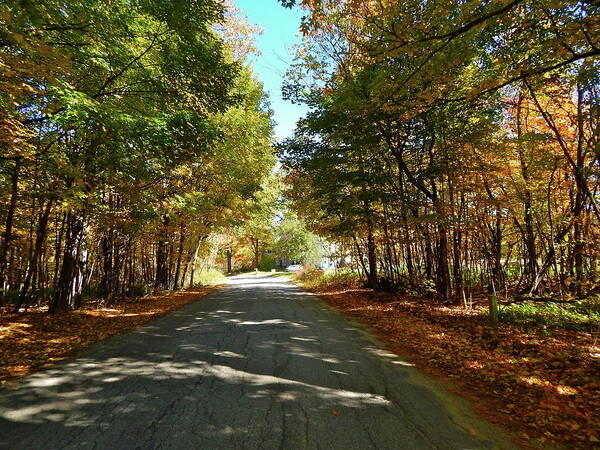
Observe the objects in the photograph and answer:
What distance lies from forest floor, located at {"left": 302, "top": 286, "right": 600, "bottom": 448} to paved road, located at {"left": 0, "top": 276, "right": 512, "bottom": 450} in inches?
15.7

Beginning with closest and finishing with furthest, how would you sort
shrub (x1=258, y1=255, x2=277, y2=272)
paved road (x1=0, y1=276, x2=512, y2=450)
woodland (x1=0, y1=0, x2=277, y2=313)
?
paved road (x1=0, y1=276, x2=512, y2=450) → woodland (x1=0, y1=0, x2=277, y2=313) → shrub (x1=258, y1=255, x2=277, y2=272)

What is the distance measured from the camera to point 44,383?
3.62 m

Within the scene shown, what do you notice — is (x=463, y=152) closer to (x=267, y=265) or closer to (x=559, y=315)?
(x=559, y=315)

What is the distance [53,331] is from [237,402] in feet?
18.5

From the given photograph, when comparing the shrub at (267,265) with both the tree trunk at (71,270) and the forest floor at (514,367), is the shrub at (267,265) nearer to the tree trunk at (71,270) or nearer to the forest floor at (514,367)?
the tree trunk at (71,270)

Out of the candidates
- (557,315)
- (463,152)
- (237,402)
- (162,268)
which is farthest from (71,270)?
(557,315)

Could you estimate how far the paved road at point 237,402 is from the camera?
2494mm

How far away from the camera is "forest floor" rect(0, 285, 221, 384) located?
176 inches

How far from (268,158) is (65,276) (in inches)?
390

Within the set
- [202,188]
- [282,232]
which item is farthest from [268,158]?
[282,232]

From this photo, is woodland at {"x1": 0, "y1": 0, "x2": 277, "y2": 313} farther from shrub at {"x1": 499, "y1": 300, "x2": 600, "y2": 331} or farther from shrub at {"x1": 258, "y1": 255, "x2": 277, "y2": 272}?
shrub at {"x1": 258, "y1": 255, "x2": 277, "y2": 272}

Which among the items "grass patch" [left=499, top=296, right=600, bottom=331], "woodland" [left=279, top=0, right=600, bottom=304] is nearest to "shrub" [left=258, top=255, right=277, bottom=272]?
"woodland" [left=279, top=0, right=600, bottom=304]

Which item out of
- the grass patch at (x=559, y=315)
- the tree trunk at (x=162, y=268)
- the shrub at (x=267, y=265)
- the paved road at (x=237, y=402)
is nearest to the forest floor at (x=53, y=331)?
the paved road at (x=237, y=402)

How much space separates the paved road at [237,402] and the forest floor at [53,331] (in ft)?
1.76
